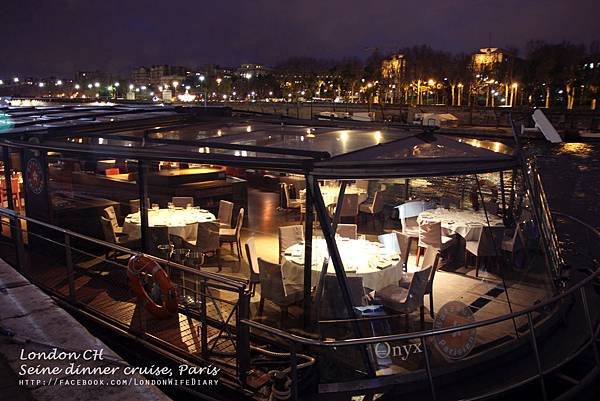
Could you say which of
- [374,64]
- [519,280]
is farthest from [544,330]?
[374,64]

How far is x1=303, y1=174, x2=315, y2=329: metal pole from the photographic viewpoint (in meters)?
5.87

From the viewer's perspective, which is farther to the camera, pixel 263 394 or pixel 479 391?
pixel 479 391

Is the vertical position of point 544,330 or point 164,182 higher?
point 164,182


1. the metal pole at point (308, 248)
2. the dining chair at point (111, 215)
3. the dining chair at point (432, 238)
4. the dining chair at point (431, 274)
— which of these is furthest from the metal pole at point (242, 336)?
the dining chair at point (111, 215)

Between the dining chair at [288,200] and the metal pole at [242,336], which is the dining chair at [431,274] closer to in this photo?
the metal pole at [242,336]

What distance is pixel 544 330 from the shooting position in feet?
22.3

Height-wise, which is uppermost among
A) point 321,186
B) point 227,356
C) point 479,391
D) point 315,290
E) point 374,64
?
point 374,64

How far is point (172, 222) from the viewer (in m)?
9.87

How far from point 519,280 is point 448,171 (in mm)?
2633

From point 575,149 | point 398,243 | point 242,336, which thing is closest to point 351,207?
point 398,243

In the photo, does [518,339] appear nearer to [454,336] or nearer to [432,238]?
[454,336]

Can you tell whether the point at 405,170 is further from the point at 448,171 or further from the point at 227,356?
the point at 227,356

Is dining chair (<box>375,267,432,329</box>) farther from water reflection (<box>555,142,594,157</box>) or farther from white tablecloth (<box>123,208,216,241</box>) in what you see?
water reflection (<box>555,142,594,157</box>)

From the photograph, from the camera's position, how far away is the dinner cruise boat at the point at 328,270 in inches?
219
